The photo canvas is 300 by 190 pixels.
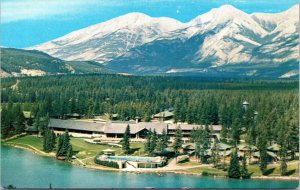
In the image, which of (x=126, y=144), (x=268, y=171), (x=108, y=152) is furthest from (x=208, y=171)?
(x=108, y=152)

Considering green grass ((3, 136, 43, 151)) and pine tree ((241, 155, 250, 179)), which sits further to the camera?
green grass ((3, 136, 43, 151))

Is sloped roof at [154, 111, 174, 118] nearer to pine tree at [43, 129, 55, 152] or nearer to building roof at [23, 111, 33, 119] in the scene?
pine tree at [43, 129, 55, 152]

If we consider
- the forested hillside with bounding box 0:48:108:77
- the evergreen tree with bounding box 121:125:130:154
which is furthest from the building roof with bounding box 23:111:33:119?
the forested hillside with bounding box 0:48:108:77

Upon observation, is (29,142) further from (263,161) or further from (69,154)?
(263,161)

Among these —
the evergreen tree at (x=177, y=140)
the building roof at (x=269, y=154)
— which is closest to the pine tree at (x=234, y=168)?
the building roof at (x=269, y=154)

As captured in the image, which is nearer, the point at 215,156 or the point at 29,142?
the point at 215,156

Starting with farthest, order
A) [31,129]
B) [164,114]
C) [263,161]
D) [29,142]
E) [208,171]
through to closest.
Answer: [164,114] < [31,129] < [29,142] < [263,161] < [208,171]

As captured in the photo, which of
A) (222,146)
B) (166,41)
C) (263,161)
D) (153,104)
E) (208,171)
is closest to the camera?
(208,171)
